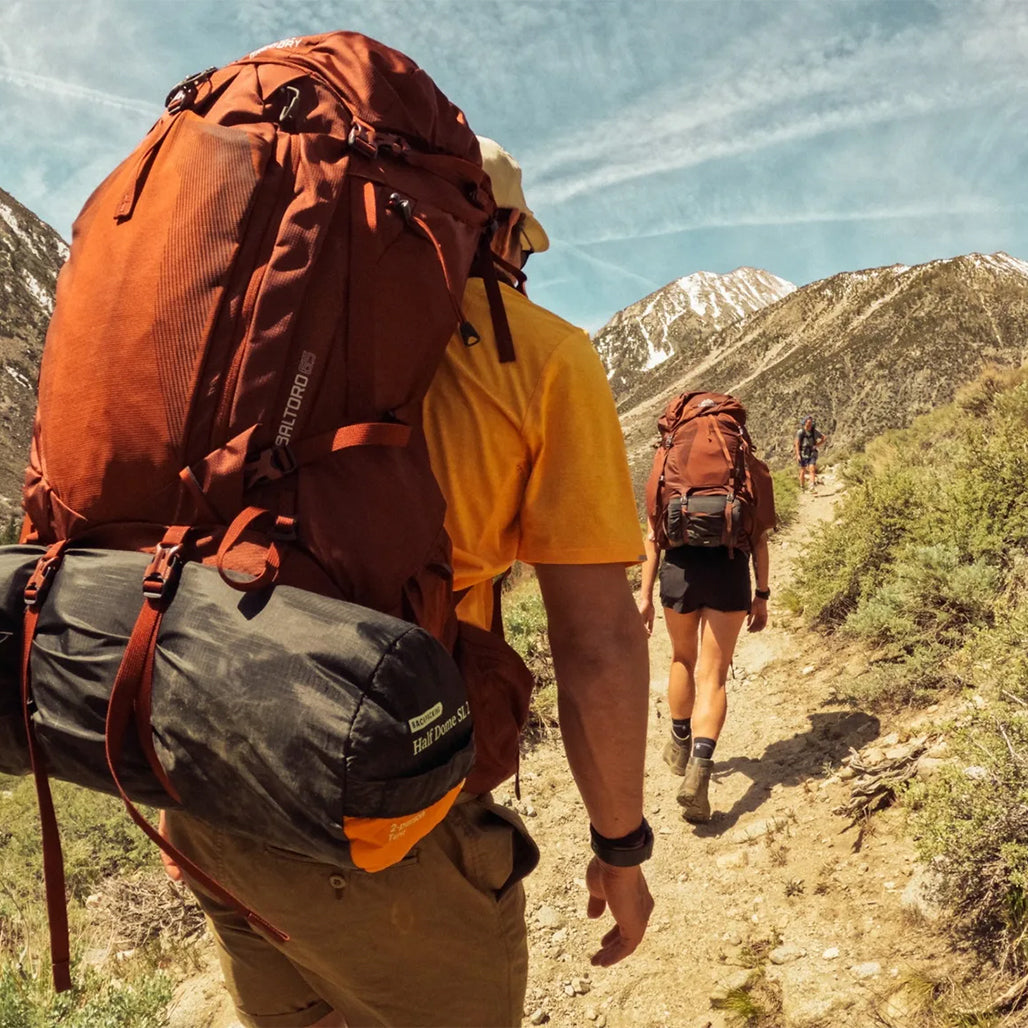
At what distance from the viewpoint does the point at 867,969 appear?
2477mm

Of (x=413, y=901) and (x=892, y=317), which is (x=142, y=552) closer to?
(x=413, y=901)

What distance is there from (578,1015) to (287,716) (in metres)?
2.55

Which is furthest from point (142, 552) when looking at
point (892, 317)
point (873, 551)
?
point (892, 317)

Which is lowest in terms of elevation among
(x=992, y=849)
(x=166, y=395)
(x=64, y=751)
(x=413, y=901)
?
(x=992, y=849)

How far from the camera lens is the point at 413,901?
4.05 ft

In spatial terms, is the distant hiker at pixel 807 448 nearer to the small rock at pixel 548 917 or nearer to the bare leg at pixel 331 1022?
the small rock at pixel 548 917

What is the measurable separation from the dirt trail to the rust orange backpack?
2.17 metres

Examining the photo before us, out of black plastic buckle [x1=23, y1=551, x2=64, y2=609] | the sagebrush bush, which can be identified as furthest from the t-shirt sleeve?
the sagebrush bush

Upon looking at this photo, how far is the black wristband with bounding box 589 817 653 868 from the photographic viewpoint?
1490mm

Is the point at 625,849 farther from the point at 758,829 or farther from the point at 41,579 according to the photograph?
the point at 758,829

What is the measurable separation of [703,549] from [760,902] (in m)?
1.59

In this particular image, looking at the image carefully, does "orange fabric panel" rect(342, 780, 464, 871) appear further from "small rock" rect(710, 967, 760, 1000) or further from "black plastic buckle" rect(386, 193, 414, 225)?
"small rock" rect(710, 967, 760, 1000)

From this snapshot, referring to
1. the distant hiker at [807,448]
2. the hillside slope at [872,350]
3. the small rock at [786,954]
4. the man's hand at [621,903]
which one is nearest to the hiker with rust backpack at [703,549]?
the small rock at [786,954]

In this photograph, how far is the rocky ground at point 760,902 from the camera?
2496 millimetres
